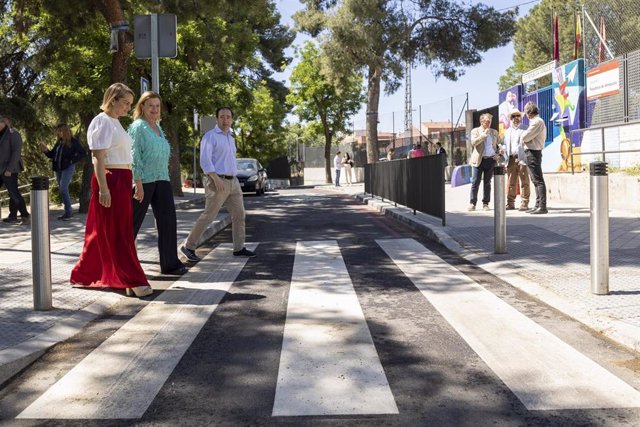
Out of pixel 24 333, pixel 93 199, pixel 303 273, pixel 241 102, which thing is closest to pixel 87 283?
pixel 93 199

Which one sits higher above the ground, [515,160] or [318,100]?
[318,100]

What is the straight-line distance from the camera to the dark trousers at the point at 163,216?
6.27 meters

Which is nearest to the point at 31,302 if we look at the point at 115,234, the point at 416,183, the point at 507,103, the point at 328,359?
the point at 115,234

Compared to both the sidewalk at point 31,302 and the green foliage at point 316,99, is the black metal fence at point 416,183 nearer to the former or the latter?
the sidewalk at point 31,302

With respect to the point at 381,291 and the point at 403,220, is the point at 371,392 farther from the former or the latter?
the point at 403,220

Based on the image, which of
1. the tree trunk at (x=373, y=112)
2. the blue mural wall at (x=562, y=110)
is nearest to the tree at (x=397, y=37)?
the tree trunk at (x=373, y=112)

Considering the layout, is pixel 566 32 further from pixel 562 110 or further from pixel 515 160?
pixel 515 160

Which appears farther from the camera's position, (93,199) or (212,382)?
(93,199)

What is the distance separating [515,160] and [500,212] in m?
Answer: 5.48

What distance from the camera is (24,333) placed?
13.9ft

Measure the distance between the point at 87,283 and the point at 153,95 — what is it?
186 centimetres

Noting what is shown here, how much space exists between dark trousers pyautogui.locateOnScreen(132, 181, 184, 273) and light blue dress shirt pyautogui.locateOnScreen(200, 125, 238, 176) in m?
1.08

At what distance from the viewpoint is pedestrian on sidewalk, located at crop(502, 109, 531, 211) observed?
12.0 m

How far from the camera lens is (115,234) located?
5.58 m
